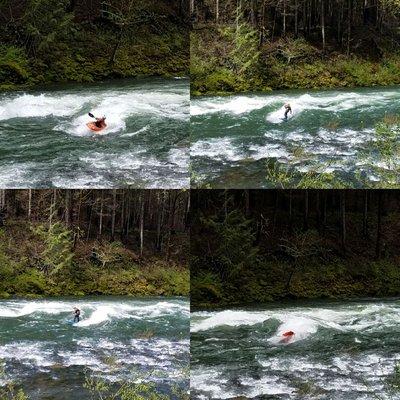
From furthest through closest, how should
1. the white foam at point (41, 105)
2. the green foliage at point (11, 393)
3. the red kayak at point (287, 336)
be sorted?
the white foam at point (41, 105)
the red kayak at point (287, 336)
the green foliage at point (11, 393)

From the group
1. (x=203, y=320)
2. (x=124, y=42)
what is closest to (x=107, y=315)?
(x=203, y=320)

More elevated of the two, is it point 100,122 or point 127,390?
point 100,122

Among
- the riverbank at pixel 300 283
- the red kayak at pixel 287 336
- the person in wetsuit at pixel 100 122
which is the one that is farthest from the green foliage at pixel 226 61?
the red kayak at pixel 287 336

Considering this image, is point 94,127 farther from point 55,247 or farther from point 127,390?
point 127,390

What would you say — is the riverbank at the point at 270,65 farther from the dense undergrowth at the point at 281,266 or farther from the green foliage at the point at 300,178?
the green foliage at the point at 300,178

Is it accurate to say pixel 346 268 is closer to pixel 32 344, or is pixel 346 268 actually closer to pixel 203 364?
pixel 203 364

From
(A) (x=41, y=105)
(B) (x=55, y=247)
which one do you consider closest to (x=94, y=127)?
(A) (x=41, y=105)

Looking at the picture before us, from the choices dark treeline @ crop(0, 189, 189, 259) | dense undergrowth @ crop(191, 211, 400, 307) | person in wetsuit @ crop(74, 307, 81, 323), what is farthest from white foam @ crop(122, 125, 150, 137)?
person in wetsuit @ crop(74, 307, 81, 323)
